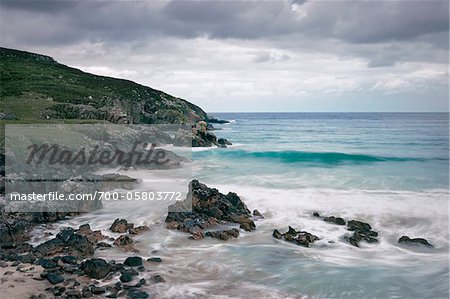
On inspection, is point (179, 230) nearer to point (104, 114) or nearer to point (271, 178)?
point (271, 178)

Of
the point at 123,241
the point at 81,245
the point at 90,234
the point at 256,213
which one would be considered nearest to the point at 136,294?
the point at 81,245

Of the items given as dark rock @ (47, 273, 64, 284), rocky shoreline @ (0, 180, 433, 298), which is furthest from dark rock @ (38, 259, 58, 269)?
dark rock @ (47, 273, 64, 284)

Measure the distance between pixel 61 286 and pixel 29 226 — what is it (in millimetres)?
6679

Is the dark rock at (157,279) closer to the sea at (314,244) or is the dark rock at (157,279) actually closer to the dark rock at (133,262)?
the sea at (314,244)

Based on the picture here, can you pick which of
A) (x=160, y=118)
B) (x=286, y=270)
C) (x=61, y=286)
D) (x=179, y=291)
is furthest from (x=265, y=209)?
(x=160, y=118)

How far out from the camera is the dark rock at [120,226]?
17.7 meters

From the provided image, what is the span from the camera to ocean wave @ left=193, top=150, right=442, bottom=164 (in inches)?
1684

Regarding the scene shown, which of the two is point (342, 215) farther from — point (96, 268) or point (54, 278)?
point (54, 278)

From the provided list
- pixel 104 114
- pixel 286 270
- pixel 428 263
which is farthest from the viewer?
pixel 104 114

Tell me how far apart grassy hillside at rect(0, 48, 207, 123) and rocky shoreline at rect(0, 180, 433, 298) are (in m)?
21.8

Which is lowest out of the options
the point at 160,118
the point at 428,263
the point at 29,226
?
the point at 428,263

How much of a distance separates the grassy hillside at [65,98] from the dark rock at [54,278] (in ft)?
84.9

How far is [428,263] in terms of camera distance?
1536 centimetres

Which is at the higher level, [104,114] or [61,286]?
[104,114]
